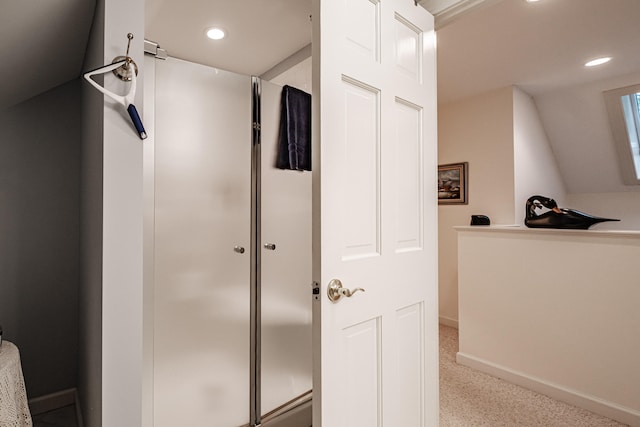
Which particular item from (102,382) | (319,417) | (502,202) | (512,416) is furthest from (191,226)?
(502,202)

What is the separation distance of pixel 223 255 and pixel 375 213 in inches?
35.6

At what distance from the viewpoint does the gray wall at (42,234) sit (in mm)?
1975

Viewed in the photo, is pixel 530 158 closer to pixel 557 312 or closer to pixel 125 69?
pixel 557 312

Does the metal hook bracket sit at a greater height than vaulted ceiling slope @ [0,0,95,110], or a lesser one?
lesser

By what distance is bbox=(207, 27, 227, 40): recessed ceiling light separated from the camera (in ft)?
6.63

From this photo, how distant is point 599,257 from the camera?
2.07m

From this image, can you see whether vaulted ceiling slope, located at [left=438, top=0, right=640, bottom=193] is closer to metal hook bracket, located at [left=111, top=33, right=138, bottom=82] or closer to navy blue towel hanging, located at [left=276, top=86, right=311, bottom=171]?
navy blue towel hanging, located at [left=276, top=86, right=311, bottom=171]

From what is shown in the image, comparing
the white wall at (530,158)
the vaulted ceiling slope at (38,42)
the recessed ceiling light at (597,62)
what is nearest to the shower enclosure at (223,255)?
the vaulted ceiling slope at (38,42)

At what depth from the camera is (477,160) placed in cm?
346

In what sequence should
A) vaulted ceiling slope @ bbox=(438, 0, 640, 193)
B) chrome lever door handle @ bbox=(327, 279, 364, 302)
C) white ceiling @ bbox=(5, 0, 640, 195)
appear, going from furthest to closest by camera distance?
vaulted ceiling slope @ bbox=(438, 0, 640, 193) → white ceiling @ bbox=(5, 0, 640, 195) → chrome lever door handle @ bbox=(327, 279, 364, 302)

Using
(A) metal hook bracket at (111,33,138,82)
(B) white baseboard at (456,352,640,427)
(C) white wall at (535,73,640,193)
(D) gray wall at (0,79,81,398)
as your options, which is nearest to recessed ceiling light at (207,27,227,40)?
(D) gray wall at (0,79,81,398)

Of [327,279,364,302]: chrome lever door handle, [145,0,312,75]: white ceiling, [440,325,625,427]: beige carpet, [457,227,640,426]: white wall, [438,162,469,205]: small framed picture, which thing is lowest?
[440,325,625,427]: beige carpet

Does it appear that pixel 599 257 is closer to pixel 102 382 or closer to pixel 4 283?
pixel 102 382

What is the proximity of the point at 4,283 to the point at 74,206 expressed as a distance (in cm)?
58
